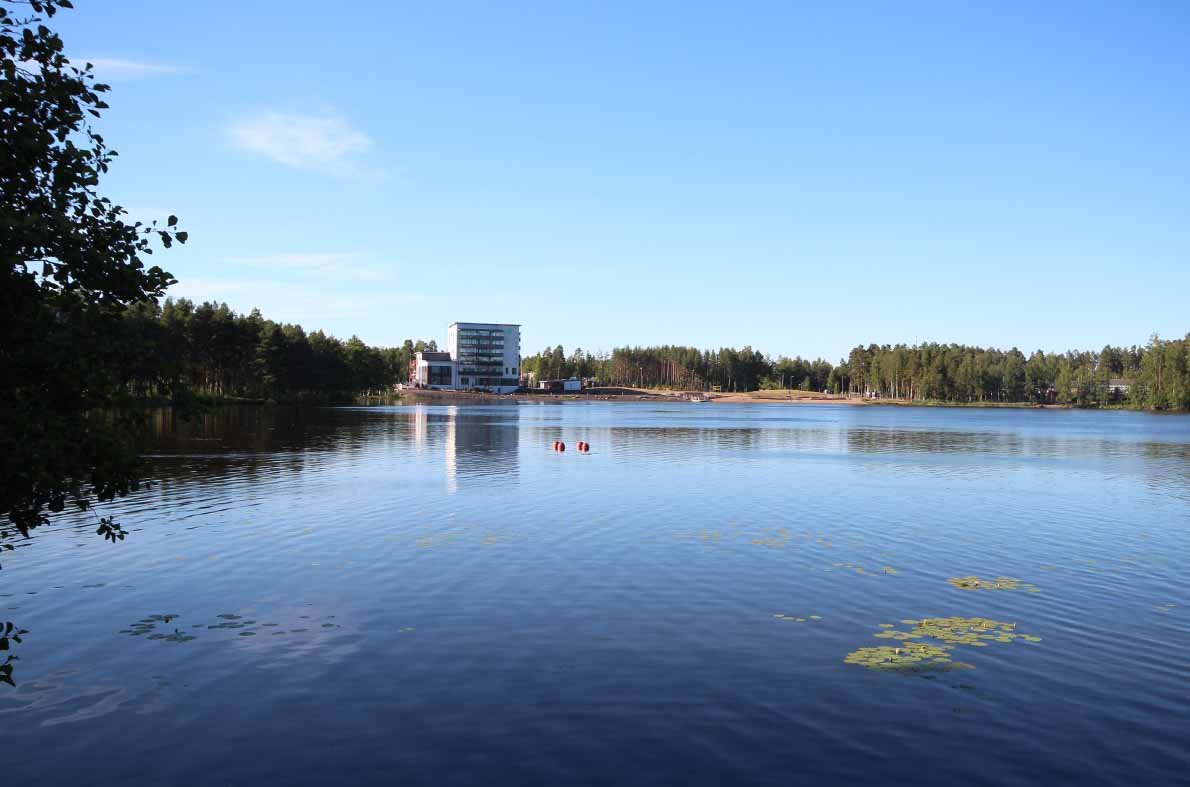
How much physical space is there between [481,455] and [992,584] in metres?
52.9

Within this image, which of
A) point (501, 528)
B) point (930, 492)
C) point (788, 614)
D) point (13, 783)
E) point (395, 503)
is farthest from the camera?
point (930, 492)

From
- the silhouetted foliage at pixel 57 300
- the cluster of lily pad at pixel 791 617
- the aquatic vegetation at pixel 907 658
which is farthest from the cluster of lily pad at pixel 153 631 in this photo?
the aquatic vegetation at pixel 907 658

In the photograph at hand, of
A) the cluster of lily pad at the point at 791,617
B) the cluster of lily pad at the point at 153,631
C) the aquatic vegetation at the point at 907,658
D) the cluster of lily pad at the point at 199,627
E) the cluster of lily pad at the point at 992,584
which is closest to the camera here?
the aquatic vegetation at the point at 907,658

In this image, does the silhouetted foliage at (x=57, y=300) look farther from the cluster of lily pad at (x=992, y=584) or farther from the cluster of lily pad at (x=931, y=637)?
the cluster of lily pad at (x=992, y=584)

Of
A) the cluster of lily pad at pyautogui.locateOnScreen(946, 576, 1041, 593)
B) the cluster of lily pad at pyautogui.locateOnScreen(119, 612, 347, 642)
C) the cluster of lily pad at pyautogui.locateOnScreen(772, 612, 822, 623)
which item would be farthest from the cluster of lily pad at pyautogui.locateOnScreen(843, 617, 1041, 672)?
the cluster of lily pad at pyautogui.locateOnScreen(119, 612, 347, 642)

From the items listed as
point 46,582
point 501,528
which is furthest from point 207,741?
point 501,528

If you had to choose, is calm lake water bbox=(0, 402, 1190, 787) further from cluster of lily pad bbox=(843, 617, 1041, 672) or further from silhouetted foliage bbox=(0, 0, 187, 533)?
silhouetted foliage bbox=(0, 0, 187, 533)

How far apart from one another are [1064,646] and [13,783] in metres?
21.2

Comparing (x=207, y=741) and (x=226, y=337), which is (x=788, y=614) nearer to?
(x=207, y=741)

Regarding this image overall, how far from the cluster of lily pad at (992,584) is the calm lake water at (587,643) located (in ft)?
1.18

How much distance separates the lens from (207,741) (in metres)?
13.4

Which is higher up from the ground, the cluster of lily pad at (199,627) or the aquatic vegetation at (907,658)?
the cluster of lily pad at (199,627)

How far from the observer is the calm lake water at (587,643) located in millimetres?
13156

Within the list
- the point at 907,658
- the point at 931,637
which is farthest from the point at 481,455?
the point at 907,658
